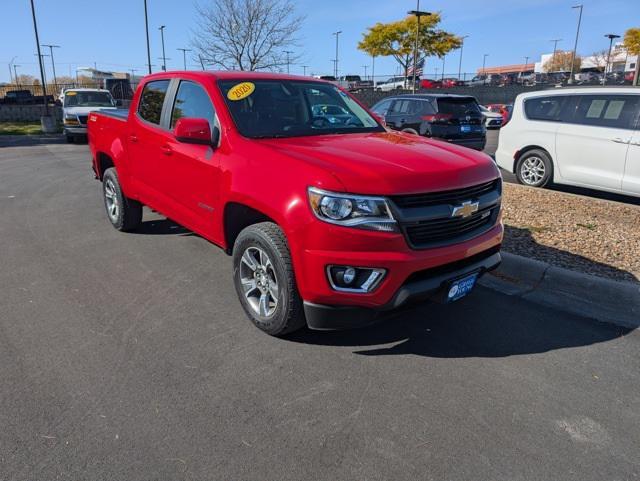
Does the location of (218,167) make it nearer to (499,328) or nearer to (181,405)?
(181,405)

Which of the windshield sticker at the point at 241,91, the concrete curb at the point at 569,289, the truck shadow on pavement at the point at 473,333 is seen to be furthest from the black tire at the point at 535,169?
the windshield sticker at the point at 241,91

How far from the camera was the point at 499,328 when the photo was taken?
379cm

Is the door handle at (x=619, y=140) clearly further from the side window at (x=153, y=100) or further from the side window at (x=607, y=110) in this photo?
the side window at (x=153, y=100)

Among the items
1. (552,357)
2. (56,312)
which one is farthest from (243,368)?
(552,357)

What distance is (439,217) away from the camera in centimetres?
311

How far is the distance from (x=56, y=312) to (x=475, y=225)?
3.29m

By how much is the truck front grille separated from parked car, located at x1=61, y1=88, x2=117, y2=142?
16.6 metres

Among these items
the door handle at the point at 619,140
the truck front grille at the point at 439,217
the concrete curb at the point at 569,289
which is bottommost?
the concrete curb at the point at 569,289

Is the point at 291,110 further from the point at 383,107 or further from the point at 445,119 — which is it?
the point at 383,107

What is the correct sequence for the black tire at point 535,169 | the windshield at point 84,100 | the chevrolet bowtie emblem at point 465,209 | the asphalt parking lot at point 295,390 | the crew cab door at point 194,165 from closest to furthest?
the asphalt parking lot at point 295,390 → the chevrolet bowtie emblem at point 465,209 → the crew cab door at point 194,165 → the black tire at point 535,169 → the windshield at point 84,100

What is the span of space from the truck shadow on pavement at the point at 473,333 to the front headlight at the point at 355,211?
624 mm

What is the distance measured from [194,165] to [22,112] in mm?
28832

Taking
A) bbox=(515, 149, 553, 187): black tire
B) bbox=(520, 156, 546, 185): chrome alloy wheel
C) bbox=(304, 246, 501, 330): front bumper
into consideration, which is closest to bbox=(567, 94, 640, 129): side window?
bbox=(515, 149, 553, 187): black tire

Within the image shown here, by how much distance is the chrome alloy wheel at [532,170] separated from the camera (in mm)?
8580
